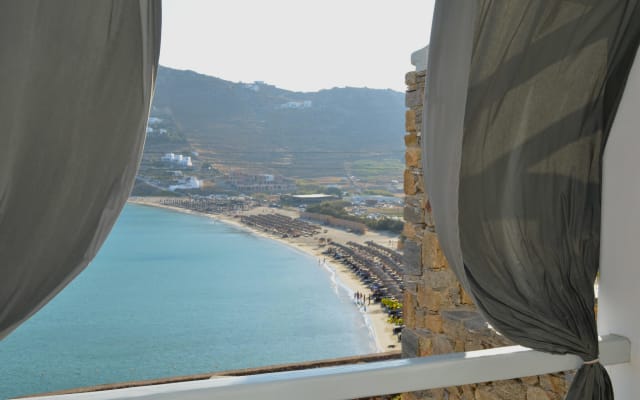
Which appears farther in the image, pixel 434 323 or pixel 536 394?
pixel 434 323

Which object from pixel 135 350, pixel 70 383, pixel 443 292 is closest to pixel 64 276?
pixel 443 292

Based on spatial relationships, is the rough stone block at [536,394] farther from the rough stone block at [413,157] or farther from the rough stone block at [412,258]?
the rough stone block at [413,157]

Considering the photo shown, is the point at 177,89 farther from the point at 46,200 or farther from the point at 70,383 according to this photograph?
the point at 70,383

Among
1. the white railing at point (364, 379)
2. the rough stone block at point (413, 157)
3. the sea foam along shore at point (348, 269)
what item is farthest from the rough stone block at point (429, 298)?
the sea foam along shore at point (348, 269)

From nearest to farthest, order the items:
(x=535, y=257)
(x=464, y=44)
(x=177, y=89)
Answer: (x=464, y=44) < (x=535, y=257) < (x=177, y=89)

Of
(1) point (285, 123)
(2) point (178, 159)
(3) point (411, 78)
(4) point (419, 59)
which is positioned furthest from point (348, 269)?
(4) point (419, 59)

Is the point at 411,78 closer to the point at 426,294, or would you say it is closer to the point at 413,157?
the point at 413,157
